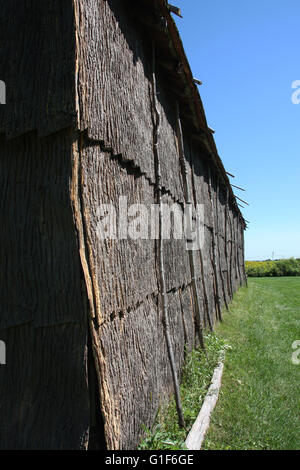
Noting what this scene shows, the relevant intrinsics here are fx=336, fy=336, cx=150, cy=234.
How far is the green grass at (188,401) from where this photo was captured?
2713mm

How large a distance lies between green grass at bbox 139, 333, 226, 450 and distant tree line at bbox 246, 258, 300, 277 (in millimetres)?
37626

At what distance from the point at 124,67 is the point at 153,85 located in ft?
2.71

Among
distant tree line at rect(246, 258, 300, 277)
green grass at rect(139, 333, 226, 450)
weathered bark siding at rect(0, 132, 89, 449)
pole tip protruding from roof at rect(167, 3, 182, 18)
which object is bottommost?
distant tree line at rect(246, 258, 300, 277)

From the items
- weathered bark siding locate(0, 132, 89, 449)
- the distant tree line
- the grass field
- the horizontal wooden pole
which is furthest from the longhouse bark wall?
the distant tree line

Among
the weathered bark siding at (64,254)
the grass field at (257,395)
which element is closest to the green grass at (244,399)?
the grass field at (257,395)

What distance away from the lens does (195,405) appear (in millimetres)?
3678

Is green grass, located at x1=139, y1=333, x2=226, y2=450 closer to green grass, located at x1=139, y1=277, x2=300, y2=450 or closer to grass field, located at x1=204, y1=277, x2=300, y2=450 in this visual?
green grass, located at x1=139, y1=277, x2=300, y2=450

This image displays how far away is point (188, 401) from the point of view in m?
3.72

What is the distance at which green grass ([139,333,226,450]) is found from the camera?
2713 millimetres

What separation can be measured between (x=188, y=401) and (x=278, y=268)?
39903 mm

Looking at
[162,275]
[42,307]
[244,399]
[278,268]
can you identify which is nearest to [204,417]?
[244,399]

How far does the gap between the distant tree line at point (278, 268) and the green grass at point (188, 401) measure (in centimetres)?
3763
